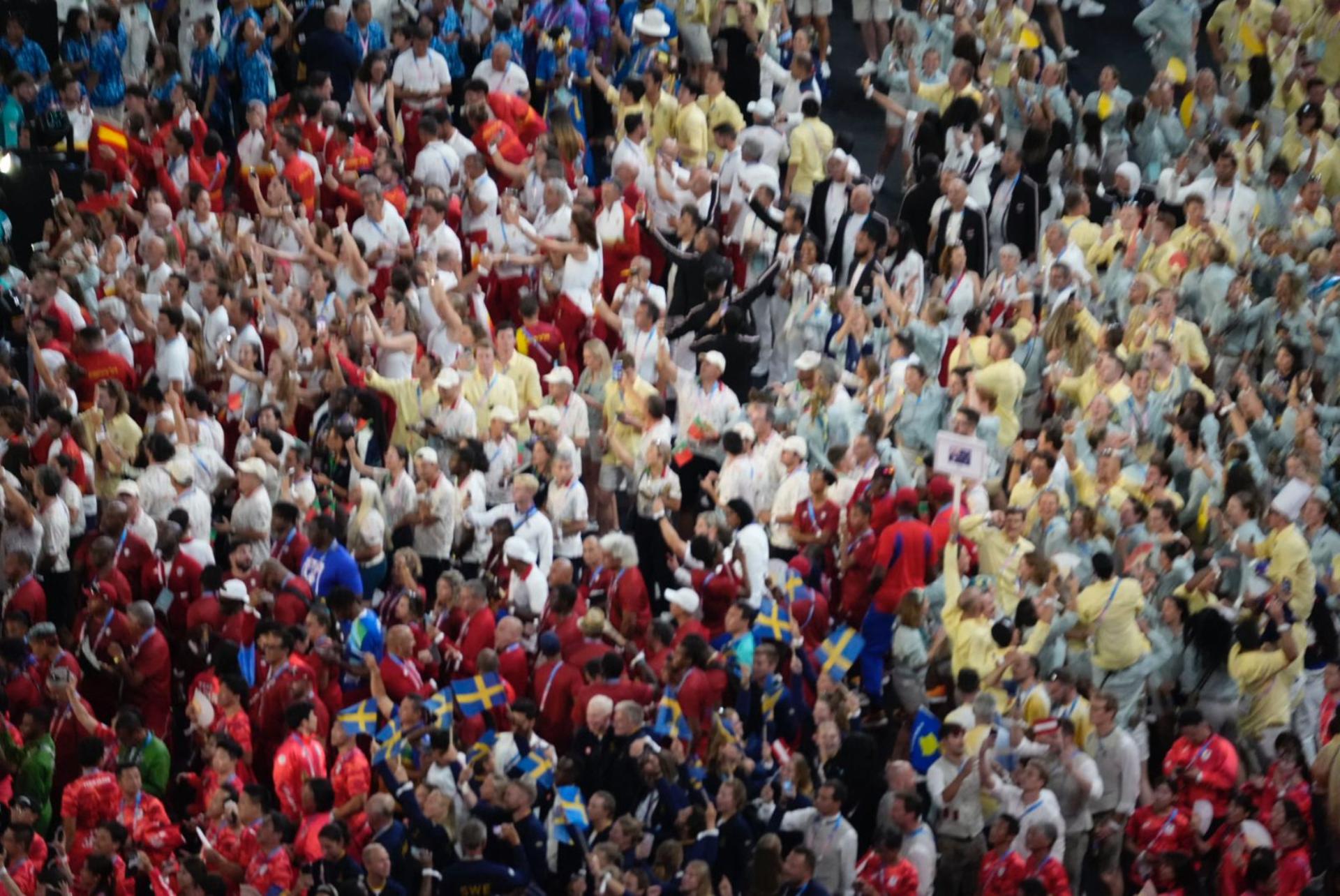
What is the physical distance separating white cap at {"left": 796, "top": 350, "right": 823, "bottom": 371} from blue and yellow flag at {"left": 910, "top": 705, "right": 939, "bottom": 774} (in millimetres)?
3133

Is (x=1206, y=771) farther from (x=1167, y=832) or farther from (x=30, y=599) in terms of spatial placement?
(x=30, y=599)

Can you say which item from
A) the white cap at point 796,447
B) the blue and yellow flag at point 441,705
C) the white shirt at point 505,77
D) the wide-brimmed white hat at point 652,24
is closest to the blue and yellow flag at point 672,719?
the blue and yellow flag at point 441,705

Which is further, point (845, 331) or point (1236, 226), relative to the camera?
point (1236, 226)

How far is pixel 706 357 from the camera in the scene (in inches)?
626

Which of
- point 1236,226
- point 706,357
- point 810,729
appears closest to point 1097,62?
point 1236,226

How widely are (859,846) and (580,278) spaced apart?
517 cm

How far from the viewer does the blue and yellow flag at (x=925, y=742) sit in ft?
44.5

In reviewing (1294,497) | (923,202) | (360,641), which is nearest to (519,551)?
(360,641)

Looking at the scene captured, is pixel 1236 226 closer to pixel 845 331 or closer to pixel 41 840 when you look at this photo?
pixel 845 331

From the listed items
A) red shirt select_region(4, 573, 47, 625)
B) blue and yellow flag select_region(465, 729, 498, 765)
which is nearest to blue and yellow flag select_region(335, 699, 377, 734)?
blue and yellow flag select_region(465, 729, 498, 765)

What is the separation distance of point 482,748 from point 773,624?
2.10 metres

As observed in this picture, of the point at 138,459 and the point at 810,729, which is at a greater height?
the point at 138,459

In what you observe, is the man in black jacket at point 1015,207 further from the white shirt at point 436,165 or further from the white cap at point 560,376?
the white cap at point 560,376

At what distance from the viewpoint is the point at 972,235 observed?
59.9 ft
